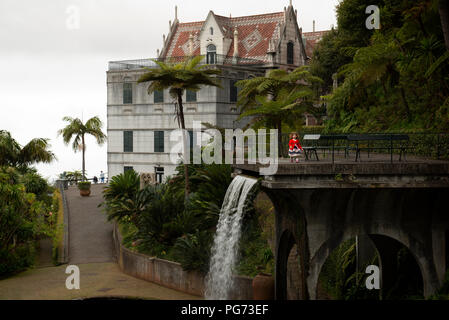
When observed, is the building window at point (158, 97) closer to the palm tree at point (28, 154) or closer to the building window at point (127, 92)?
the building window at point (127, 92)

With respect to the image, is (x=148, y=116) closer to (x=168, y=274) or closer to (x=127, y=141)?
(x=127, y=141)

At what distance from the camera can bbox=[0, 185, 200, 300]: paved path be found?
21859 millimetres

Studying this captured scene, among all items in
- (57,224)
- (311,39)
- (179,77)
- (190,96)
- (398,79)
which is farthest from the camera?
(311,39)

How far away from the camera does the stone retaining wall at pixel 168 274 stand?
2041cm

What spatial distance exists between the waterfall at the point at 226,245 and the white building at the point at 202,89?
86.7 ft

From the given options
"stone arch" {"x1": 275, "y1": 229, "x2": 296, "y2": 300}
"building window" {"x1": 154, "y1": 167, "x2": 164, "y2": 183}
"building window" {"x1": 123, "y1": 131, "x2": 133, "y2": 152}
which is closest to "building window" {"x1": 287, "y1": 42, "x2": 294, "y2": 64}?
"building window" {"x1": 154, "y1": 167, "x2": 164, "y2": 183}

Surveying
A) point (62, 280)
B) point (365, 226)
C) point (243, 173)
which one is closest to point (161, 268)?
point (62, 280)

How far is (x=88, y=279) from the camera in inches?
955

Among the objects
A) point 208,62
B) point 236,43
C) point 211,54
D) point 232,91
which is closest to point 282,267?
point 232,91

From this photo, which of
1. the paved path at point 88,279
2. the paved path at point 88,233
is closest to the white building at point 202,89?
the paved path at point 88,233

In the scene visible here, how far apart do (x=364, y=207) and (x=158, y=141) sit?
3448cm
